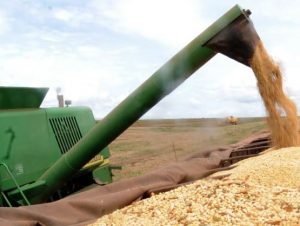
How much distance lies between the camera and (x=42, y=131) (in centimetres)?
581

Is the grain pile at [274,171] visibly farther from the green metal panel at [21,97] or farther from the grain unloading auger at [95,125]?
the green metal panel at [21,97]

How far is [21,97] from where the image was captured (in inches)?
227

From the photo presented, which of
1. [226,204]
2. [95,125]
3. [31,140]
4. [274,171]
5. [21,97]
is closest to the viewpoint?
[226,204]

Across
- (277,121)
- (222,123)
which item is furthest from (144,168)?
(222,123)

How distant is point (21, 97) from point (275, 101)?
3.14 m

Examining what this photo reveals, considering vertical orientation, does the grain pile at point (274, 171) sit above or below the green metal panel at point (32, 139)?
below

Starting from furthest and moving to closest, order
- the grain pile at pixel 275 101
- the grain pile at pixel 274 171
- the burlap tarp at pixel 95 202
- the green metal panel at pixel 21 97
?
the grain pile at pixel 275 101, the green metal panel at pixel 21 97, the grain pile at pixel 274 171, the burlap tarp at pixel 95 202

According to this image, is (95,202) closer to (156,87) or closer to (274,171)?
(156,87)

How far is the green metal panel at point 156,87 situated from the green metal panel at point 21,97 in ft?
3.31

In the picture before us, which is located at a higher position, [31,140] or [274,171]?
[31,140]

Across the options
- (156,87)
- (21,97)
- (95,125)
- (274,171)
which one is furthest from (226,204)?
(21,97)

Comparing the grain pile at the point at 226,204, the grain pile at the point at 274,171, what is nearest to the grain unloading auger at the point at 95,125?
the grain pile at the point at 226,204

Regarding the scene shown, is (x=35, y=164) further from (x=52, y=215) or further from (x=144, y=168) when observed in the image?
(x=144, y=168)

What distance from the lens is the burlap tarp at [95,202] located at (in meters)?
3.87
